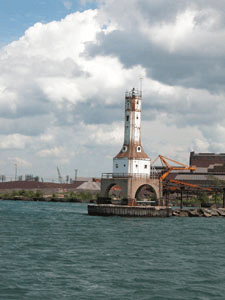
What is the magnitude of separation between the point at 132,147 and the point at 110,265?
57.4 metres

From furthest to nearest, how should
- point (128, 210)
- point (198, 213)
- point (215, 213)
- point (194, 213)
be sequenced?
point (215, 213) < point (198, 213) < point (194, 213) < point (128, 210)

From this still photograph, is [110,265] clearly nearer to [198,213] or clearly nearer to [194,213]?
[194,213]

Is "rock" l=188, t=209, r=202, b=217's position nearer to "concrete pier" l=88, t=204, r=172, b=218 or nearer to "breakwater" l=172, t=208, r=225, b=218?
"breakwater" l=172, t=208, r=225, b=218

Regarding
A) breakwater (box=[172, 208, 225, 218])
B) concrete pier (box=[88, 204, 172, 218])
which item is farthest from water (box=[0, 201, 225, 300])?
breakwater (box=[172, 208, 225, 218])

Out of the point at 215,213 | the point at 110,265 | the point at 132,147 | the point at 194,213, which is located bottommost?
the point at 110,265

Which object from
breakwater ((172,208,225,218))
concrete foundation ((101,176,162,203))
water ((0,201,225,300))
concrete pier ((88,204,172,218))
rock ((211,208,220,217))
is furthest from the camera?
rock ((211,208,220,217))

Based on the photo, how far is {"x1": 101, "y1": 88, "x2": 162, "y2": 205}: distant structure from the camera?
91.8 metres

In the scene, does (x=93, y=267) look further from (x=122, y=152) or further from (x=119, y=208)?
(x=122, y=152)

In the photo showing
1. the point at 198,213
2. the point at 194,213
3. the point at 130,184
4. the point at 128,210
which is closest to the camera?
the point at 128,210

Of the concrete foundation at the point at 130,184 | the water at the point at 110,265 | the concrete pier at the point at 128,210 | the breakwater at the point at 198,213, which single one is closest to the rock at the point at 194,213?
the breakwater at the point at 198,213

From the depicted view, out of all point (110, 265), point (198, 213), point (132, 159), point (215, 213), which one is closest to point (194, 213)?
point (198, 213)

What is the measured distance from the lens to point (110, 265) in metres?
37.0

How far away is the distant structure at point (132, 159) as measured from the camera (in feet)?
301

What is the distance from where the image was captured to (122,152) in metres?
94.5
